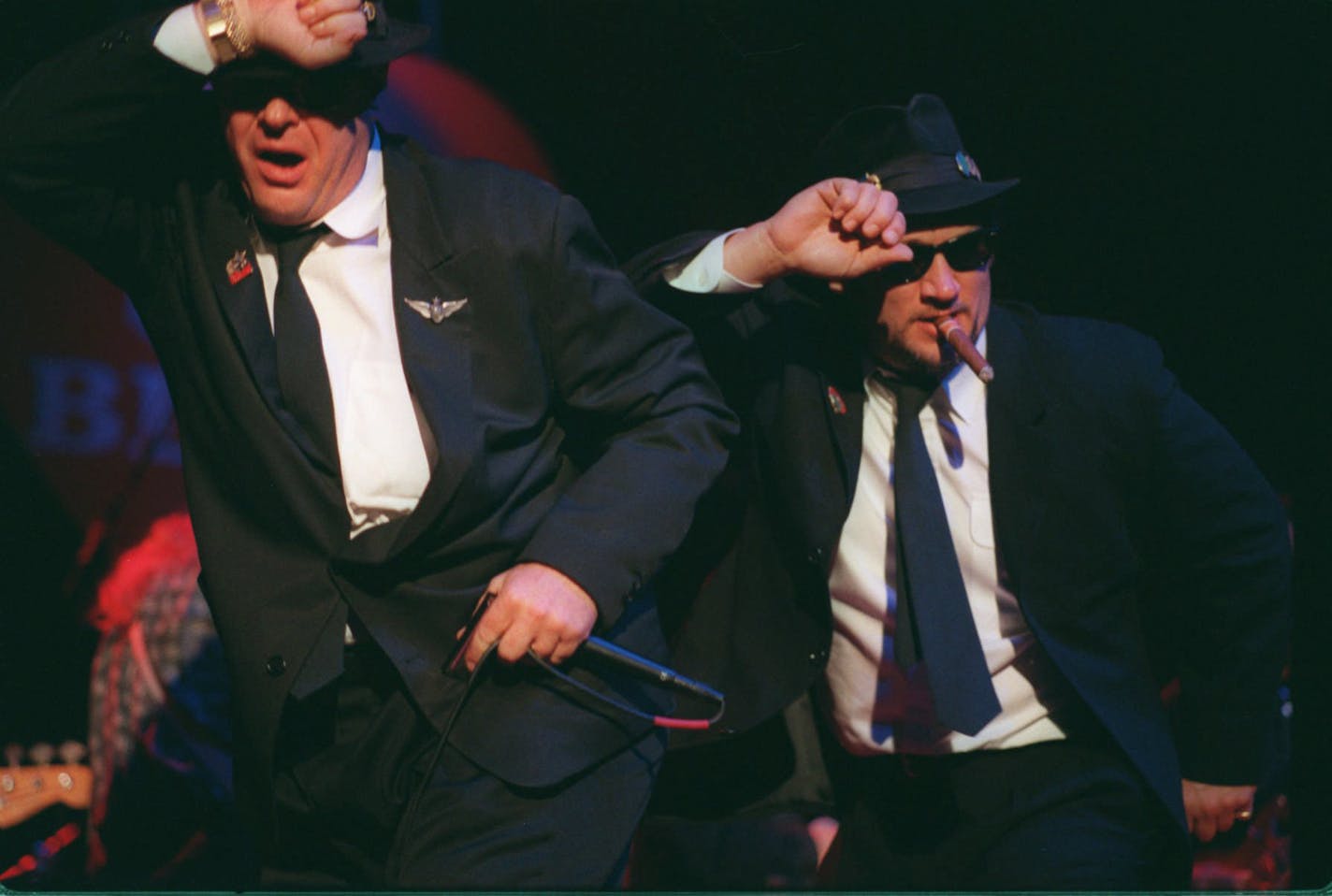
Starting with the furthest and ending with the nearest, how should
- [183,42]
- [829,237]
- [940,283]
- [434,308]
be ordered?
1. [940,283]
2. [829,237]
3. [434,308]
4. [183,42]

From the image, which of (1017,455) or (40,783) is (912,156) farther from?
(40,783)

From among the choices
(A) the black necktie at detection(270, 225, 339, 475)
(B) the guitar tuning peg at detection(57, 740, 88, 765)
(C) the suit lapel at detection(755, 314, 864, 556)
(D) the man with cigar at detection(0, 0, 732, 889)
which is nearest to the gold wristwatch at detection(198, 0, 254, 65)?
(D) the man with cigar at detection(0, 0, 732, 889)

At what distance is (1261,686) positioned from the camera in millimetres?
2721

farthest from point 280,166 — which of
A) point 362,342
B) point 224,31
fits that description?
point 362,342

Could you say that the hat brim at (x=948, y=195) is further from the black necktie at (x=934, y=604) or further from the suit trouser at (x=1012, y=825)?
the suit trouser at (x=1012, y=825)

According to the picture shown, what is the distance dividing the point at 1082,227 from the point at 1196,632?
43.1 inches

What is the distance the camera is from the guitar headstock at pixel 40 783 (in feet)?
10.1

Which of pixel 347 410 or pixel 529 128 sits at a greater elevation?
pixel 529 128

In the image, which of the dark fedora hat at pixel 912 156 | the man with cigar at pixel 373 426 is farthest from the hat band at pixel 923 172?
the man with cigar at pixel 373 426

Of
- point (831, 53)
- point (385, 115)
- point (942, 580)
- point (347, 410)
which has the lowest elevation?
point (942, 580)

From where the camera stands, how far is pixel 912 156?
2.70 metres

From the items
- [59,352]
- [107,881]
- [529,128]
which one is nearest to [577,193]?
[529,128]

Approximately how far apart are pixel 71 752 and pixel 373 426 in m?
1.75

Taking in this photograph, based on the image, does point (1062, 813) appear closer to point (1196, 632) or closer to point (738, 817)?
point (1196, 632)
